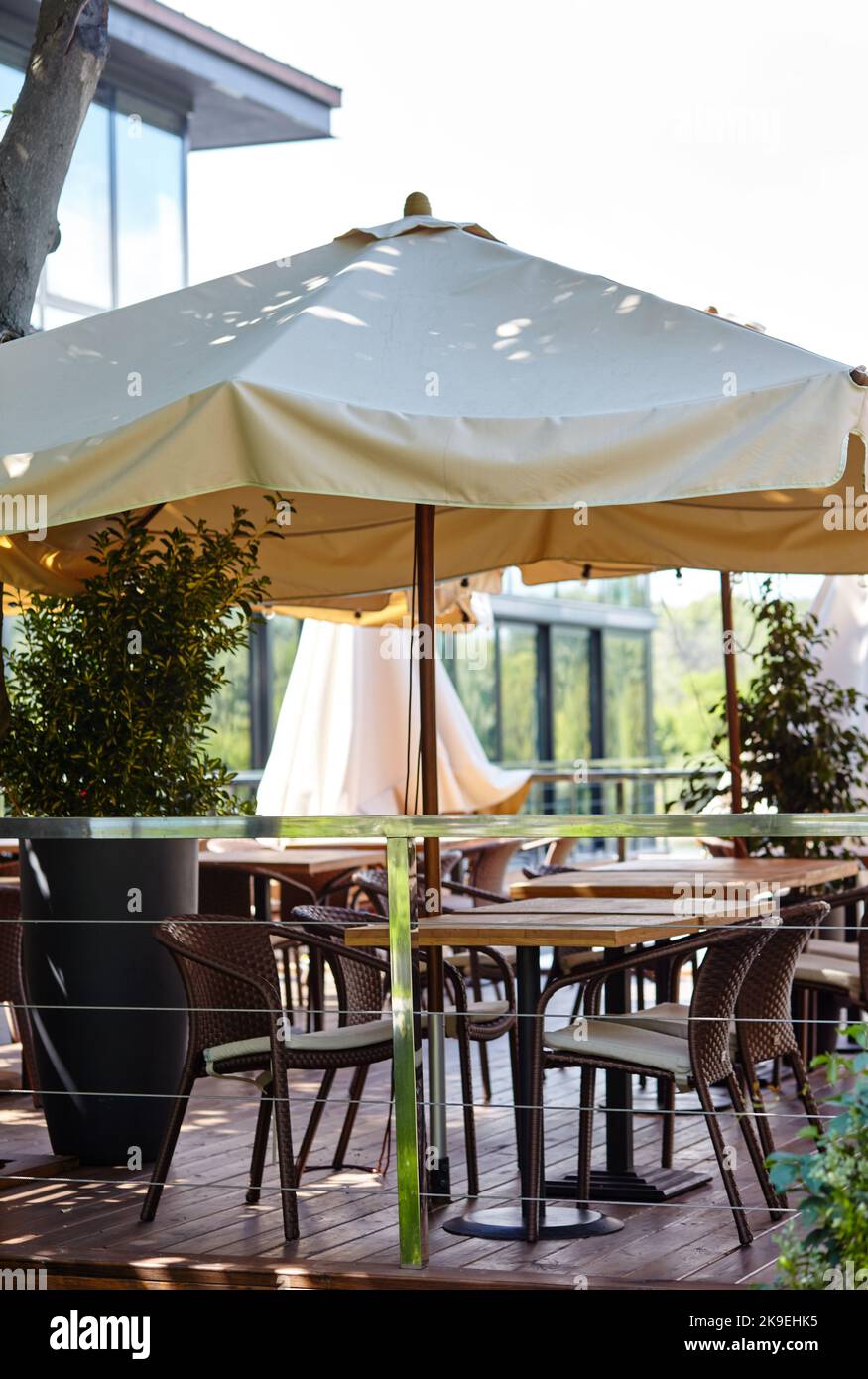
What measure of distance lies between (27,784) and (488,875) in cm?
366

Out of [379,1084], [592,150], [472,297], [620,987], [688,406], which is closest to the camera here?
[688,406]

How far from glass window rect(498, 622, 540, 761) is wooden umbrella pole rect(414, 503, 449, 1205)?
1387 cm

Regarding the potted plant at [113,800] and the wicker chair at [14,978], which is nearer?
the potted plant at [113,800]

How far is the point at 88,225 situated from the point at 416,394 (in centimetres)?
1009

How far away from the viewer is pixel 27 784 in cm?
512

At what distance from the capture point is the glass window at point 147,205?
13508 mm

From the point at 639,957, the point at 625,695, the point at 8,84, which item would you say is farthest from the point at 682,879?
the point at 625,695

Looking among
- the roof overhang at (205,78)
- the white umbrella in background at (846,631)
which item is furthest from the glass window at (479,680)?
the white umbrella in background at (846,631)

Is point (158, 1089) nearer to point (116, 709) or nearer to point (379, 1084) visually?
point (116, 709)

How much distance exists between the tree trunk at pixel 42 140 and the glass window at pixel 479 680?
1213 cm

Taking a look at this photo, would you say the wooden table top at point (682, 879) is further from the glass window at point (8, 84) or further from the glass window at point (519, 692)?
the glass window at point (519, 692)

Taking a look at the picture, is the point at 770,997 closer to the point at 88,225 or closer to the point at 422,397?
the point at 422,397

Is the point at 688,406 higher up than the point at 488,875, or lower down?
higher up

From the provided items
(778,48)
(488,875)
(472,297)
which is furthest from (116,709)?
(778,48)
